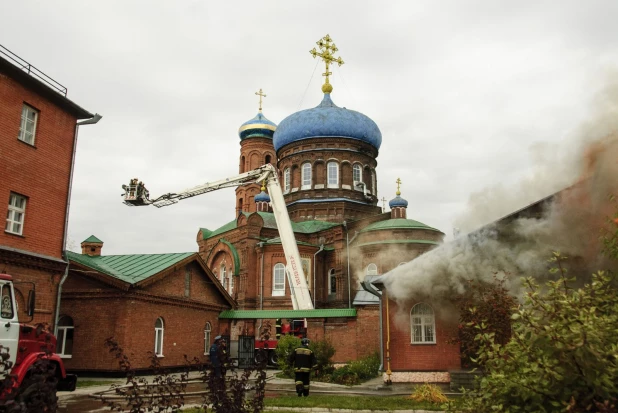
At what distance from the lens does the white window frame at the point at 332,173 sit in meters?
37.8

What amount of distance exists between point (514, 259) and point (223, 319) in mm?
14645

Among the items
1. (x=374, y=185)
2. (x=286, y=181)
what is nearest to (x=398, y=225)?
(x=374, y=185)

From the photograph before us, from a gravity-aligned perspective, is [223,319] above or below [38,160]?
below

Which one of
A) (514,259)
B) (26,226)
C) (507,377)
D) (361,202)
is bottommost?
(507,377)

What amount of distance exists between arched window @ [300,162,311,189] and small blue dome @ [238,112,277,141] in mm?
11526

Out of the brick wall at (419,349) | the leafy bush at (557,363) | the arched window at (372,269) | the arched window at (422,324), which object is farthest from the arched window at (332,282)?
the leafy bush at (557,363)

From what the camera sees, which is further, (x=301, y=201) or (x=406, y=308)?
(x=301, y=201)

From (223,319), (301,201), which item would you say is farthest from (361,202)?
(223,319)

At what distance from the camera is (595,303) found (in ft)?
20.6

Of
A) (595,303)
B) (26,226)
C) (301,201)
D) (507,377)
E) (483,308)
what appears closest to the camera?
(507,377)

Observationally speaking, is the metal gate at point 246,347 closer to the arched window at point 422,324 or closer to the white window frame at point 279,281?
the white window frame at point 279,281

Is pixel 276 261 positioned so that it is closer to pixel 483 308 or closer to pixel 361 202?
pixel 361 202

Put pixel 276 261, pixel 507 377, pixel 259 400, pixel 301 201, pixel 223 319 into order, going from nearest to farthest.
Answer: pixel 507 377
pixel 259 400
pixel 223 319
pixel 276 261
pixel 301 201

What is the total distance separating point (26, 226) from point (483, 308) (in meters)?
11.9
